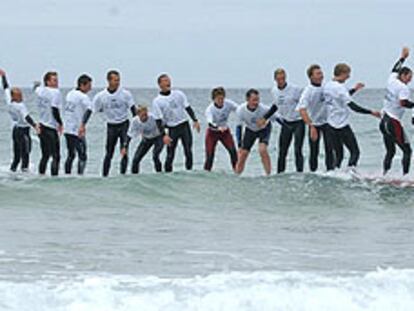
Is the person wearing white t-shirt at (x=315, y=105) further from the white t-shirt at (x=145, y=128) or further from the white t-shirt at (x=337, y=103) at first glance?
the white t-shirt at (x=145, y=128)

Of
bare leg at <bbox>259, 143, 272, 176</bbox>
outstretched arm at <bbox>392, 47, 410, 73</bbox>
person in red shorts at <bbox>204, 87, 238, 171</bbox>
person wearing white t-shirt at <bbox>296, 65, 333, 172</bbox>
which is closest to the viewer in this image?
outstretched arm at <bbox>392, 47, 410, 73</bbox>

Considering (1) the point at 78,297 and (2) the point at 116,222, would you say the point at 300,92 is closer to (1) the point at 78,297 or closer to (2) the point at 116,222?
(2) the point at 116,222

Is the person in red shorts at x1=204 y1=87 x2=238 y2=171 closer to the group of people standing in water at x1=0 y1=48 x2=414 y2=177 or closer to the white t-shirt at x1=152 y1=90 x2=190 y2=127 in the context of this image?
the group of people standing in water at x1=0 y1=48 x2=414 y2=177

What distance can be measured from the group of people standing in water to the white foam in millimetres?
6690

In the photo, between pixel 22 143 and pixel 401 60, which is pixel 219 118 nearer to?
pixel 401 60

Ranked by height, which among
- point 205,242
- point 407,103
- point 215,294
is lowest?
point 205,242

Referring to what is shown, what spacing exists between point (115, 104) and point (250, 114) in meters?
2.07

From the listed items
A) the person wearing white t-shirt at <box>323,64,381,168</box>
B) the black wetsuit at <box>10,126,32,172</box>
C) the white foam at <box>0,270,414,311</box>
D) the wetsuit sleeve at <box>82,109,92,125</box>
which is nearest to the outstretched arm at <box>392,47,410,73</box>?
the person wearing white t-shirt at <box>323,64,381,168</box>

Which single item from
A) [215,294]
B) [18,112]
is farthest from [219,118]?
[215,294]

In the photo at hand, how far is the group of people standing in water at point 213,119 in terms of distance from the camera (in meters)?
16.1

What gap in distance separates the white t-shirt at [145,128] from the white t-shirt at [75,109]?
29.2 inches

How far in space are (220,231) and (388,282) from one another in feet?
12.3

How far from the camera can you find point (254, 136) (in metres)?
17.2

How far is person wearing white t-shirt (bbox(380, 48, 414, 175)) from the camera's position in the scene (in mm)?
15742
